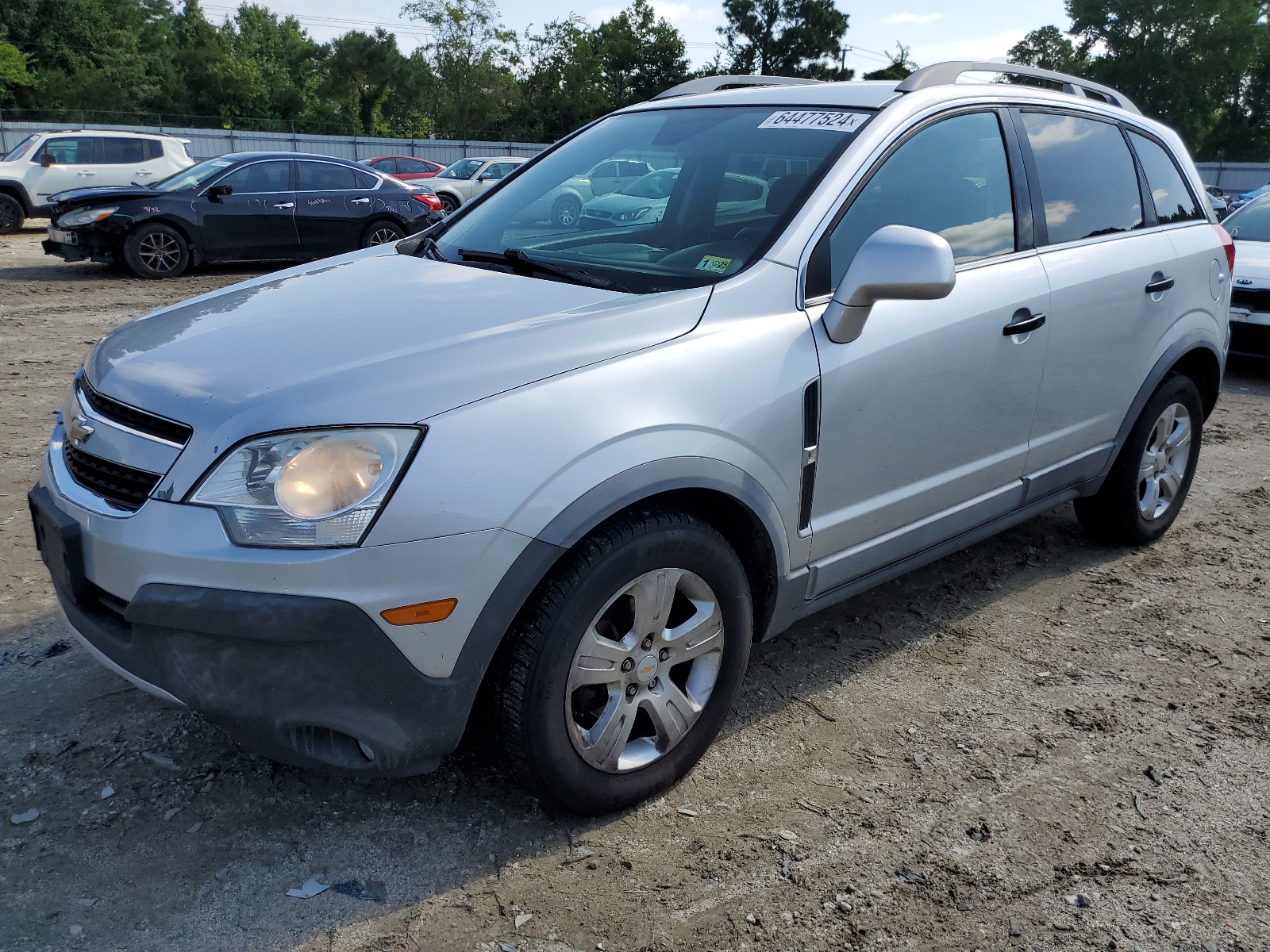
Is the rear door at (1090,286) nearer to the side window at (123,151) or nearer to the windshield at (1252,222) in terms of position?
the windshield at (1252,222)

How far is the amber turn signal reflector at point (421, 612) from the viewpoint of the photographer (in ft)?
6.89

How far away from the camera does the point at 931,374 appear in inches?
121

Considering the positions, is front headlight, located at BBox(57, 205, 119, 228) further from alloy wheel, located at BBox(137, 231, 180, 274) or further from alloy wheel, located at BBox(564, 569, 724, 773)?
alloy wheel, located at BBox(564, 569, 724, 773)

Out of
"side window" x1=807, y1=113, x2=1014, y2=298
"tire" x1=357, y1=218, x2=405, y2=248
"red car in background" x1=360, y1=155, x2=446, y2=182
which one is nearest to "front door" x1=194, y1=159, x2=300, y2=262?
"tire" x1=357, y1=218, x2=405, y2=248

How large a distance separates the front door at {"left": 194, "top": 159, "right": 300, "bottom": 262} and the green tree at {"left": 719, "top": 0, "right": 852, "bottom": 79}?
60272 millimetres

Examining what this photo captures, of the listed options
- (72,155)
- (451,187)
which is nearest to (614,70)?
(451,187)

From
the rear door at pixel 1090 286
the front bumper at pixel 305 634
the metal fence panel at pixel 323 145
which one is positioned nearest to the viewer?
the front bumper at pixel 305 634

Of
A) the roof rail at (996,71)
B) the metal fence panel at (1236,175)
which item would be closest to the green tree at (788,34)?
the metal fence panel at (1236,175)

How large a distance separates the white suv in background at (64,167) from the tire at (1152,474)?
16348mm

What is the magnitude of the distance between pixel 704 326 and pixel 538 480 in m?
0.67

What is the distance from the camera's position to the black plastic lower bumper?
2090mm

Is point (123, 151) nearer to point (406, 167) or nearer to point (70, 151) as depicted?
point (70, 151)

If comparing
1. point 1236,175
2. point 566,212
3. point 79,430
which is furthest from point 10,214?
point 1236,175

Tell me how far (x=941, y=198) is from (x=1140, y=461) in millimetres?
1658
